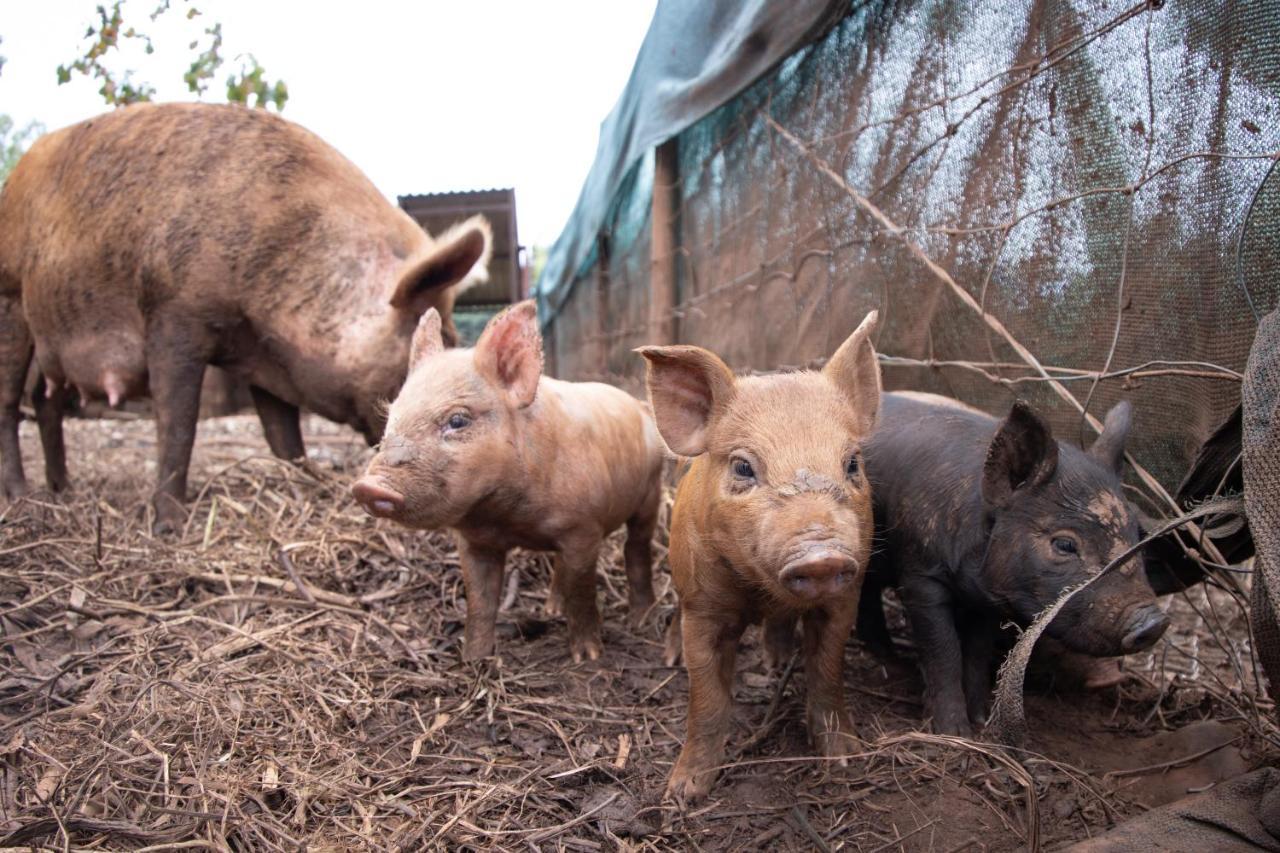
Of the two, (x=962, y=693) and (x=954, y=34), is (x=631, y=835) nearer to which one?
(x=962, y=693)

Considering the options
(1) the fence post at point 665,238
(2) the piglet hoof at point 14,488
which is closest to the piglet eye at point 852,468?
(1) the fence post at point 665,238

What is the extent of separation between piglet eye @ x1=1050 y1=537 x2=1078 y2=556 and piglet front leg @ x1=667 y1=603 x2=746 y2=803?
3.27 ft

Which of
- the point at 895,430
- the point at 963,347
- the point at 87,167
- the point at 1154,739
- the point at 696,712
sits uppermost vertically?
the point at 87,167

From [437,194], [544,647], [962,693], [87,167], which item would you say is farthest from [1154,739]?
[437,194]

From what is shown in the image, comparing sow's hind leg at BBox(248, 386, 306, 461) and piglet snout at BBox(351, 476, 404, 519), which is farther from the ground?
piglet snout at BBox(351, 476, 404, 519)

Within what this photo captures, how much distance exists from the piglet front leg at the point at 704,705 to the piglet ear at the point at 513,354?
42.4 inches

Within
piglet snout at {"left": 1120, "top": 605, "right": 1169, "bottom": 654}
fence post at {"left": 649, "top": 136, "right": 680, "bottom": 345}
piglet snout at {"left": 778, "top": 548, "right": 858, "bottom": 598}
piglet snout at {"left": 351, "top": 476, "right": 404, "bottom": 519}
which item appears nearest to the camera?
piglet snout at {"left": 778, "top": 548, "right": 858, "bottom": 598}

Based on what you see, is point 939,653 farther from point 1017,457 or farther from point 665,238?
point 665,238

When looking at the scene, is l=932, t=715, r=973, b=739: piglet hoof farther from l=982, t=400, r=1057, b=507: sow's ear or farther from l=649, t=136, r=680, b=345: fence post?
l=649, t=136, r=680, b=345: fence post

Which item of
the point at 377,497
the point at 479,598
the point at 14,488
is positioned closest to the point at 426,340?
the point at 377,497

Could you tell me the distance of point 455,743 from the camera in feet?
10.3

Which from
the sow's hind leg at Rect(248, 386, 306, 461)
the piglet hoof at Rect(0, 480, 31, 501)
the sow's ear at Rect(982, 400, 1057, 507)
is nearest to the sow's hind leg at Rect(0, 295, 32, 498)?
the piglet hoof at Rect(0, 480, 31, 501)

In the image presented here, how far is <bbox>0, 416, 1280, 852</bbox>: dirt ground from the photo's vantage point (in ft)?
8.59

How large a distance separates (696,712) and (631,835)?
0.41 m
